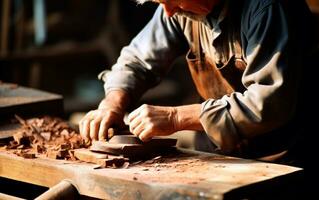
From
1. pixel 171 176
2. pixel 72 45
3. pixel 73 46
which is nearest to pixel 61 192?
pixel 171 176

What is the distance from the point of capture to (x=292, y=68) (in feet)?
15.8

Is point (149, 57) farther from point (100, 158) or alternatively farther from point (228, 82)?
point (100, 158)

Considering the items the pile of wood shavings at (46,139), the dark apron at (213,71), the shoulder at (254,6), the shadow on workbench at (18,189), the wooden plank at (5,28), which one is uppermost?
the wooden plank at (5,28)

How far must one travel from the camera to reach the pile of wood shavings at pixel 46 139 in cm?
514

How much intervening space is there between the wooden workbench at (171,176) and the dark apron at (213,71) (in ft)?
1.95

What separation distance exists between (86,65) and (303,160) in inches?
405

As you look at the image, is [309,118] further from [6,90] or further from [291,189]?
[6,90]

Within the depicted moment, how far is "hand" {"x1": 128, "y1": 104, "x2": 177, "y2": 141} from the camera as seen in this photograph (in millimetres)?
4938

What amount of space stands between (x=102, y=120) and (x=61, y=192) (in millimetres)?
833

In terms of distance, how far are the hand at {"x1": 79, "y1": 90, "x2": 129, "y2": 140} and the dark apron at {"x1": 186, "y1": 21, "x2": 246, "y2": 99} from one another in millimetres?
609

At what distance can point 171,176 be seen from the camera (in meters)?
4.56

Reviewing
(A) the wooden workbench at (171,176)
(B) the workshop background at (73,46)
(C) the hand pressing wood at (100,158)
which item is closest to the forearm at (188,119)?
(A) the wooden workbench at (171,176)

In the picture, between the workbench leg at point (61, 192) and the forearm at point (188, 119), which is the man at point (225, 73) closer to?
the forearm at point (188, 119)

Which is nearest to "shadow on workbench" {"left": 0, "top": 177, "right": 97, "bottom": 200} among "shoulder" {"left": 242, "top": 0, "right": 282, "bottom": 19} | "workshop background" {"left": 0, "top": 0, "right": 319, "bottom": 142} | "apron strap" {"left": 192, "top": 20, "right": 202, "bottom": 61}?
"apron strap" {"left": 192, "top": 20, "right": 202, "bottom": 61}
